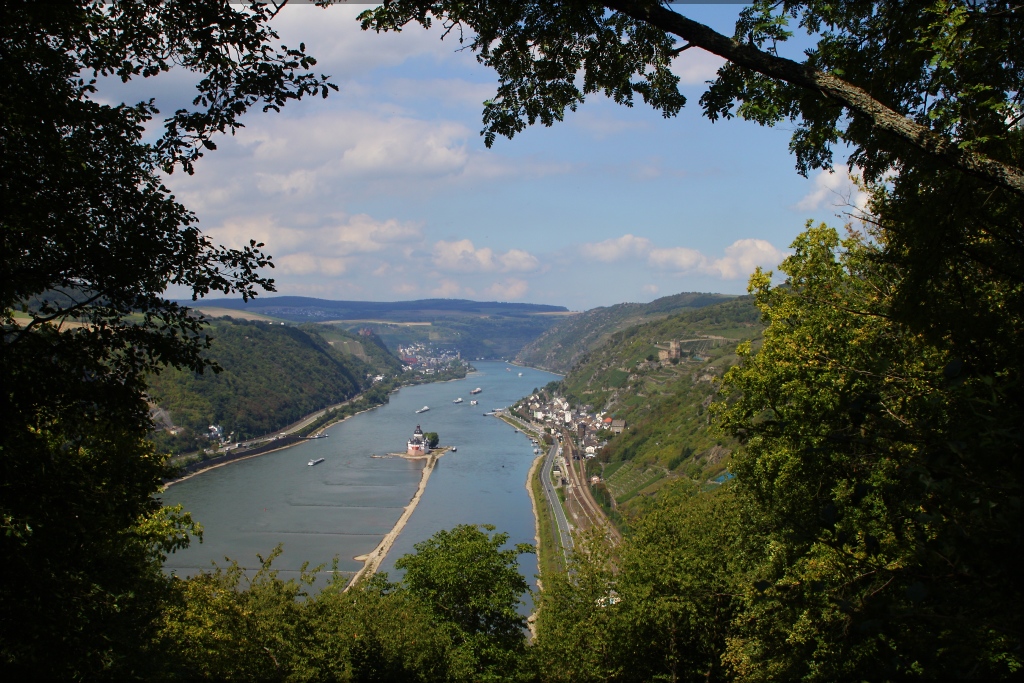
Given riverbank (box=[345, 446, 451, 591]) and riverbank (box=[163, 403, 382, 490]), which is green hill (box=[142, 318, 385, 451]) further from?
riverbank (box=[345, 446, 451, 591])

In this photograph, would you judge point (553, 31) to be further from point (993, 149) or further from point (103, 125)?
point (103, 125)

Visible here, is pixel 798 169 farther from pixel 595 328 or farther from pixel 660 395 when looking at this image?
pixel 595 328

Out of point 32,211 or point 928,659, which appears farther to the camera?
point 32,211

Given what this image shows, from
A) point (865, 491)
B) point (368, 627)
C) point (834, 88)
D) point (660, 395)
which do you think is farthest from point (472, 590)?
point (660, 395)

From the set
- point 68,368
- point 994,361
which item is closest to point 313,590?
point 68,368

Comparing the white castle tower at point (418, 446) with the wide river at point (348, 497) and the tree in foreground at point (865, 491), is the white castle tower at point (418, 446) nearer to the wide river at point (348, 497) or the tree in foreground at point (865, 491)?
the wide river at point (348, 497)

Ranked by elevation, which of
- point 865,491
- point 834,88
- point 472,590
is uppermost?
point 834,88

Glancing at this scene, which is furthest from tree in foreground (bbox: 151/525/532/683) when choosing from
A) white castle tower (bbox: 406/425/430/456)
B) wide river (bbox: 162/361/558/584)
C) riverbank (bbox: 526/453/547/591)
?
white castle tower (bbox: 406/425/430/456)
